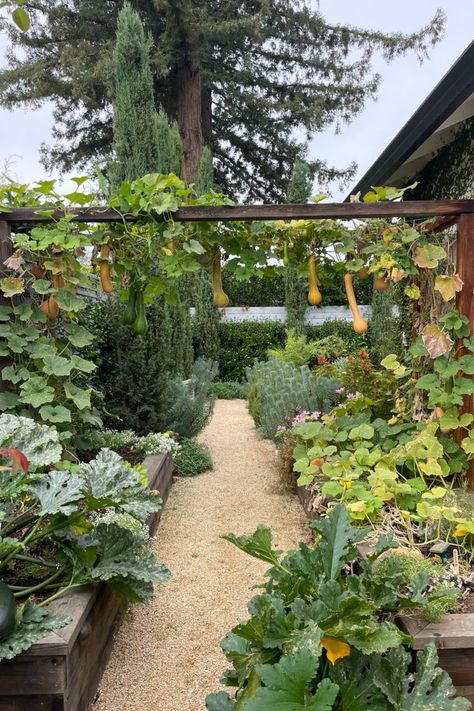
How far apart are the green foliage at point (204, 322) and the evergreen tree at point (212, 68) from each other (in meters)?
2.71

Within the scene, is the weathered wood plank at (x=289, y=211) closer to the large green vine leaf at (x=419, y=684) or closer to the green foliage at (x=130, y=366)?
the green foliage at (x=130, y=366)

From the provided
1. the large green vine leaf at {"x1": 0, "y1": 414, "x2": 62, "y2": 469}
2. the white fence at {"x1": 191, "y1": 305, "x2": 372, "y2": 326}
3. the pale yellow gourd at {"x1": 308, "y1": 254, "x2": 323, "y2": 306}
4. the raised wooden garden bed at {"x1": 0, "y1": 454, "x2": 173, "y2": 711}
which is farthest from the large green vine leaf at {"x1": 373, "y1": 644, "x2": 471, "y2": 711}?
the white fence at {"x1": 191, "y1": 305, "x2": 372, "y2": 326}

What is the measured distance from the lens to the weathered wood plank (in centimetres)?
300

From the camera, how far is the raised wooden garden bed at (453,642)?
67.3 inches

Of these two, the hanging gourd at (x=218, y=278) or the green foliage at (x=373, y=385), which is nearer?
the hanging gourd at (x=218, y=278)

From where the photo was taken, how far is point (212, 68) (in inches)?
490

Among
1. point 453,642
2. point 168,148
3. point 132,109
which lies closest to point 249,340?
point 168,148

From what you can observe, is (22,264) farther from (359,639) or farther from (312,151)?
(312,151)

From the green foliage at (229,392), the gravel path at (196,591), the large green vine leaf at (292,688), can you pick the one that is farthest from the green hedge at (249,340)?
the large green vine leaf at (292,688)

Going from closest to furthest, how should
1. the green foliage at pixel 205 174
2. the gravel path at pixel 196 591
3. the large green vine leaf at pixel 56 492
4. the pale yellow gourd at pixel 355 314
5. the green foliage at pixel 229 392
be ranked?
the large green vine leaf at pixel 56 492, the gravel path at pixel 196 591, the pale yellow gourd at pixel 355 314, the green foliage at pixel 229 392, the green foliage at pixel 205 174

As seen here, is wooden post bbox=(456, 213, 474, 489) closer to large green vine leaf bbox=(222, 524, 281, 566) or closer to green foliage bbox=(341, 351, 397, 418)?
green foliage bbox=(341, 351, 397, 418)

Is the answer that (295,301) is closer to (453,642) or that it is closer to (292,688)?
(453,642)

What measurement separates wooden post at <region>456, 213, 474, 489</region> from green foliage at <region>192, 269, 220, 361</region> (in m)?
8.32

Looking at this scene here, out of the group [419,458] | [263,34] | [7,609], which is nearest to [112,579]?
[7,609]
